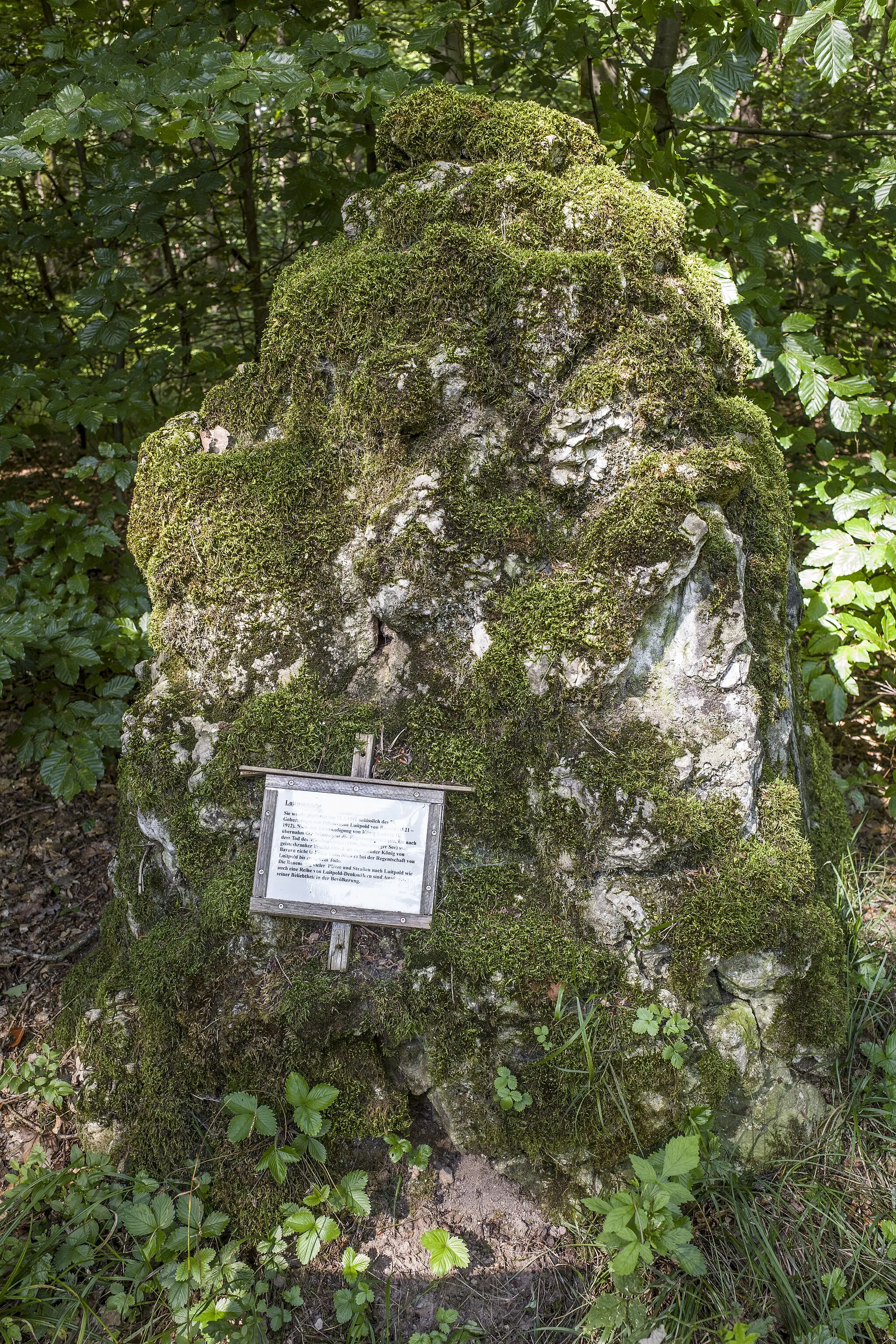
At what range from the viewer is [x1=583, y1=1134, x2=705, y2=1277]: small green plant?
6.49 feet

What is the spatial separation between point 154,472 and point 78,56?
1592 mm

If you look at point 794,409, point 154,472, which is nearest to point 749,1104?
point 154,472

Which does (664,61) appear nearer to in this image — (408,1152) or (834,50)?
(834,50)

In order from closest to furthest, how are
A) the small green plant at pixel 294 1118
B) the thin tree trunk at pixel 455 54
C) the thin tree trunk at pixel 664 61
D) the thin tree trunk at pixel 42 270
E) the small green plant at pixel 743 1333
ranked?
the small green plant at pixel 743 1333
the small green plant at pixel 294 1118
the thin tree trunk at pixel 664 61
the thin tree trunk at pixel 455 54
the thin tree trunk at pixel 42 270

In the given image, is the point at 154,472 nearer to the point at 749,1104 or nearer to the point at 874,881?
the point at 749,1104

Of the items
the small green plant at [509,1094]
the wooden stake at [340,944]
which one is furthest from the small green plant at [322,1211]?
the wooden stake at [340,944]

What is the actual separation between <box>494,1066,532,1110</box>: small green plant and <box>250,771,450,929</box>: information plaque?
493 millimetres

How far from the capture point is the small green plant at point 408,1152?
92.1 inches

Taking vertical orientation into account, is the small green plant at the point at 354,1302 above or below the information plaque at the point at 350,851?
below

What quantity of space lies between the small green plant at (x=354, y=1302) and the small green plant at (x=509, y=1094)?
0.55 meters

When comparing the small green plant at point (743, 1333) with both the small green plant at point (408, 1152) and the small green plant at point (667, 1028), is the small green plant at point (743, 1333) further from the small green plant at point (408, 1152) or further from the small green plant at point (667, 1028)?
the small green plant at point (408, 1152)

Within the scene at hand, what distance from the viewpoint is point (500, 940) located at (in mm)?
2354

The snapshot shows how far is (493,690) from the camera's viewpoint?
8.07 feet

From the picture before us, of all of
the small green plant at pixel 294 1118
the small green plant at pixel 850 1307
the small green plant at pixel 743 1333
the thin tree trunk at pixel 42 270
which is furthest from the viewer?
the thin tree trunk at pixel 42 270
